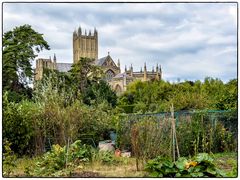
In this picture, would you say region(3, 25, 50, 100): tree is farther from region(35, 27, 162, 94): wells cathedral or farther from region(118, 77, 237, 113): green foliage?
region(35, 27, 162, 94): wells cathedral

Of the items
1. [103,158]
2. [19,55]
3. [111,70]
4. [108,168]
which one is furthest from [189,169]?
[111,70]

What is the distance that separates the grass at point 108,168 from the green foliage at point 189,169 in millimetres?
189

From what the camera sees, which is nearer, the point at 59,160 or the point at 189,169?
the point at 189,169

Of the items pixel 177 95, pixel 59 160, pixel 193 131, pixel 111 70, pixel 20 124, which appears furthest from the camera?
pixel 111 70

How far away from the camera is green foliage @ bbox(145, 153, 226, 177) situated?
3.95 metres

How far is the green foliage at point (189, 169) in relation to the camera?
395cm

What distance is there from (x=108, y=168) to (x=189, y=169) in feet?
4.97

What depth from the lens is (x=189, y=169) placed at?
4000mm

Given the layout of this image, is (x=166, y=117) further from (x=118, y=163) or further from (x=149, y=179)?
(x=149, y=179)

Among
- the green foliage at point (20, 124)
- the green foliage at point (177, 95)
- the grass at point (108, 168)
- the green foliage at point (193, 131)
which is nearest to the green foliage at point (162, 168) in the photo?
the grass at point (108, 168)

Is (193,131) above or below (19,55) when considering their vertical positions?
below

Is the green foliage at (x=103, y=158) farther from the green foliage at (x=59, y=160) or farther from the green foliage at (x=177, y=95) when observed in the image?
the green foliage at (x=177, y=95)

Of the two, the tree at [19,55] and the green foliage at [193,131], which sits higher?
the tree at [19,55]

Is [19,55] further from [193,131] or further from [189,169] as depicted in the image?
[189,169]
